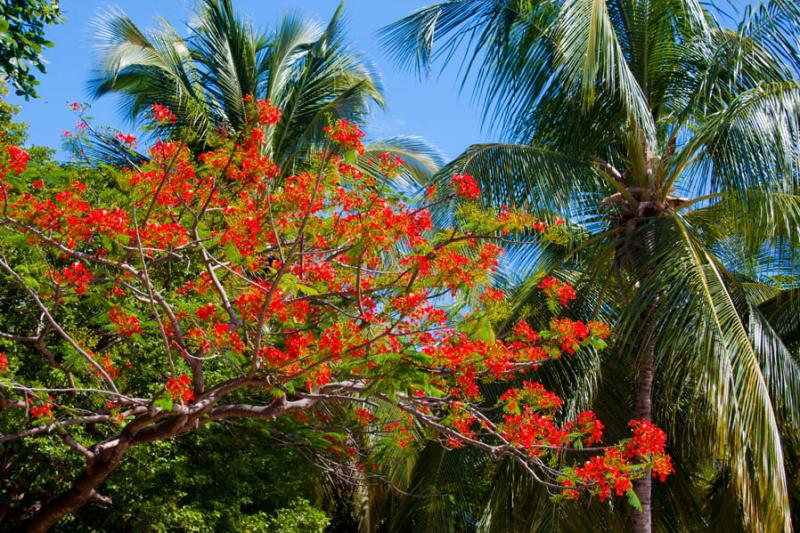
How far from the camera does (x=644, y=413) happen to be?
8.76m

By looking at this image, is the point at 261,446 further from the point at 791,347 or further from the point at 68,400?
the point at 791,347

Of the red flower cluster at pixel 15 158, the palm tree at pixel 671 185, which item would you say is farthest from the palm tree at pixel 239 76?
the red flower cluster at pixel 15 158

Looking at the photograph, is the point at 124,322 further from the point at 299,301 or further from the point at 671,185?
the point at 671,185

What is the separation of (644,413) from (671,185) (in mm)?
2464

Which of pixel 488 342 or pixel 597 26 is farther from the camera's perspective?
pixel 597 26

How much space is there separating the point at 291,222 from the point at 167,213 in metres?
1.00

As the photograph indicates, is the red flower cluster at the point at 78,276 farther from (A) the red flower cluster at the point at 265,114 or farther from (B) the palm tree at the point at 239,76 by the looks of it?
(B) the palm tree at the point at 239,76

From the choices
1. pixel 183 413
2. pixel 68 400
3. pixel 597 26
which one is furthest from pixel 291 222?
pixel 597 26

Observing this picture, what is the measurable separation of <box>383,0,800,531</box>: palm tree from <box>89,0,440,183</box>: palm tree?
2.71 meters

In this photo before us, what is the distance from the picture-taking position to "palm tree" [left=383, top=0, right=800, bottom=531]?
7582mm

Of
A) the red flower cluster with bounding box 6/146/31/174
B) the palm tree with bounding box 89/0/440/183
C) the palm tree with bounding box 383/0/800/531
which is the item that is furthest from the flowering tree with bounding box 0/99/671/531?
the palm tree with bounding box 89/0/440/183

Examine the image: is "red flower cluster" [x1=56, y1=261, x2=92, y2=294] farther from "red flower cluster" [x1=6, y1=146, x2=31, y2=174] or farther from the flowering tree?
"red flower cluster" [x1=6, y1=146, x2=31, y2=174]

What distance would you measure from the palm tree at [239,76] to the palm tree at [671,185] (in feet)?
8.88

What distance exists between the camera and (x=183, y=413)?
5719mm
